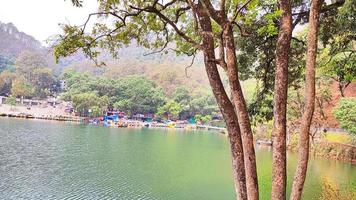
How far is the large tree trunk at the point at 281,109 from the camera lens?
3332 millimetres

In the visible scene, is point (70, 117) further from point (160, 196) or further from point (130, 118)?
point (160, 196)

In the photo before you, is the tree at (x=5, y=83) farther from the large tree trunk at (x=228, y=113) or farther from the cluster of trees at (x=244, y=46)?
the large tree trunk at (x=228, y=113)

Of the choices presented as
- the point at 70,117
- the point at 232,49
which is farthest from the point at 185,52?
the point at 70,117

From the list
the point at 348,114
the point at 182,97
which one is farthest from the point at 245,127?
the point at 182,97

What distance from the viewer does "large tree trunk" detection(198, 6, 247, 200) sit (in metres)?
3.80

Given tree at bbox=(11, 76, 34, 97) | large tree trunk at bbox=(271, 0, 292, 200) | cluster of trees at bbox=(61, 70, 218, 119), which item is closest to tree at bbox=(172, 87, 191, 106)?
cluster of trees at bbox=(61, 70, 218, 119)

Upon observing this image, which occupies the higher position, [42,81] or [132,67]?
[132,67]

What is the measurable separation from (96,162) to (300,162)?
21233mm

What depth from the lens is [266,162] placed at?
26641 millimetres

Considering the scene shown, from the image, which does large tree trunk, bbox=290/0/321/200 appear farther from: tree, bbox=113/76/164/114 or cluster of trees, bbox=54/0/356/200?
tree, bbox=113/76/164/114

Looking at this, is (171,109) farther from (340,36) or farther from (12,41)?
(12,41)

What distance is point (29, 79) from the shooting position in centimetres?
8200

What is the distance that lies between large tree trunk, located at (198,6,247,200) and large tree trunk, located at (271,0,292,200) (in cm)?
49

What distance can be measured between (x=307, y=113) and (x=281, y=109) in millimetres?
226
